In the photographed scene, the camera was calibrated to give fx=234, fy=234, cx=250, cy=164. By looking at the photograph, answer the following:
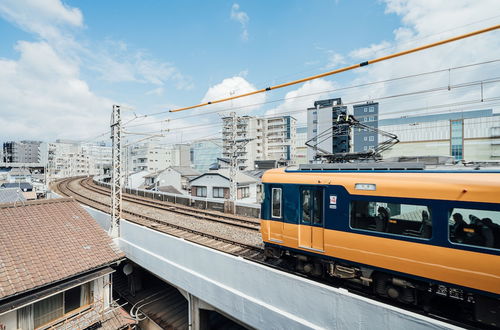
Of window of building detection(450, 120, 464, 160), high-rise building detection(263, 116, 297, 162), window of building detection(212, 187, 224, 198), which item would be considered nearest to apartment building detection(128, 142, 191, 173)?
high-rise building detection(263, 116, 297, 162)

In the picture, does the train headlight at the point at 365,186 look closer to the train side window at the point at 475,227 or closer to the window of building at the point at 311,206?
the window of building at the point at 311,206

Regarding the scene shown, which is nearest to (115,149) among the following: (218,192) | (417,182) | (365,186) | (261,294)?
(261,294)

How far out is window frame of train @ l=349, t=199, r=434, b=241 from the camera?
4641 mm

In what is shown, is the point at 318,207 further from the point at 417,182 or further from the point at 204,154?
the point at 204,154

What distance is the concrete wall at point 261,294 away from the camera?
15.5 feet

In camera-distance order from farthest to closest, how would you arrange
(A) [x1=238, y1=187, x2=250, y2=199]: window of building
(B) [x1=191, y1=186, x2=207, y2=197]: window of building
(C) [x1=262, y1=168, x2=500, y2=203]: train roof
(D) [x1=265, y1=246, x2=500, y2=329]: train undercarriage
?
(B) [x1=191, y1=186, x2=207, y2=197]: window of building
(A) [x1=238, y1=187, x2=250, y2=199]: window of building
(D) [x1=265, y1=246, x2=500, y2=329]: train undercarriage
(C) [x1=262, y1=168, x2=500, y2=203]: train roof

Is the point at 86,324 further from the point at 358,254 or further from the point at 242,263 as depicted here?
the point at 358,254

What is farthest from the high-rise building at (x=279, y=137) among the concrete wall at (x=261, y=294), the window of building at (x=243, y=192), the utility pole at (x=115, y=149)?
the concrete wall at (x=261, y=294)

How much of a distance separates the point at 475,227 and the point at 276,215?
4.15m

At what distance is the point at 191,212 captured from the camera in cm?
1570

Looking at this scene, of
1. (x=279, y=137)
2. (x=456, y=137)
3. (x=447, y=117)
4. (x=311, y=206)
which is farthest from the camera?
(x=279, y=137)

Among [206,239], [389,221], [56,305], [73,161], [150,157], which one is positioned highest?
[150,157]

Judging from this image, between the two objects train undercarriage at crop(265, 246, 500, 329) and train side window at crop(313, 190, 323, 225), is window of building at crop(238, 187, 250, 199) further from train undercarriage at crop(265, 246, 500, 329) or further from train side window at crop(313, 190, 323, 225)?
train side window at crop(313, 190, 323, 225)

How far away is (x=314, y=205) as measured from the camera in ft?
19.9
